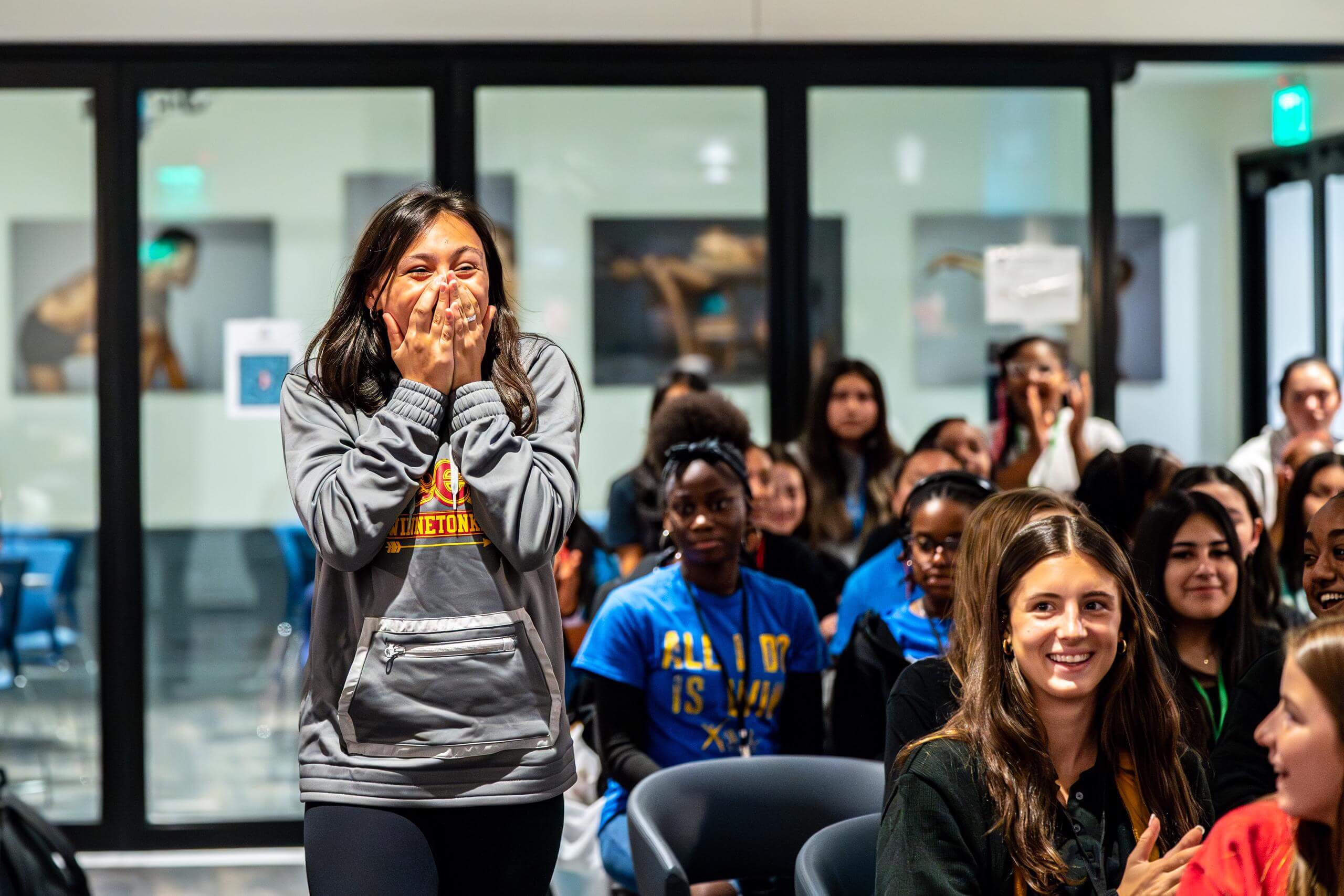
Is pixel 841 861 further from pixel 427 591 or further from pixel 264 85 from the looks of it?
pixel 264 85

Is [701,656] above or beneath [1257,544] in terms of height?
beneath

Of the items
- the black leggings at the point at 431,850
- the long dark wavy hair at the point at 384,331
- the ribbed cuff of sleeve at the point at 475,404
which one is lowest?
the black leggings at the point at 431,850

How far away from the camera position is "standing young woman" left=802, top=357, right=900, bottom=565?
434cm

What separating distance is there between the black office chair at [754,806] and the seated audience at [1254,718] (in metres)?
0.56

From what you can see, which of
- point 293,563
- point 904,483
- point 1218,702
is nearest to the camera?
point 1218,702

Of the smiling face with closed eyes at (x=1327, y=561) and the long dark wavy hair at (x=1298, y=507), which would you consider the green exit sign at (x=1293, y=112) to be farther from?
the smiling face with closed eyes at (x=1327, y=561)

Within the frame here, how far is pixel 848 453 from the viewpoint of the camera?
4.53 m

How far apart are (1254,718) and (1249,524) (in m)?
1.05

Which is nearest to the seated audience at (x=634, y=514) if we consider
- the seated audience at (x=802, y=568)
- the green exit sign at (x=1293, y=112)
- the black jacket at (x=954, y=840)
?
the seated audience at (x=802, y=568)

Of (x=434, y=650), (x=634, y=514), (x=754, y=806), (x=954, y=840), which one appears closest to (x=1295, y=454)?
(x=634, y=514)

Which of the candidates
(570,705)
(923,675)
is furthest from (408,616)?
(570,705)

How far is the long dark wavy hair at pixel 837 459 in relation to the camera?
14.2 ft

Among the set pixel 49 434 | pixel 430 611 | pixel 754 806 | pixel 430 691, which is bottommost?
pixel 754 806

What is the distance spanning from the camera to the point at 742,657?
115 inches
